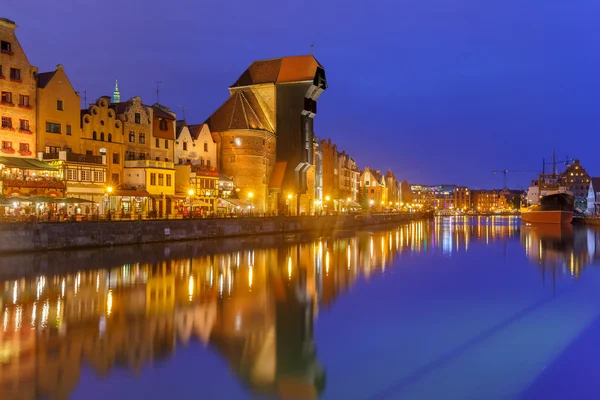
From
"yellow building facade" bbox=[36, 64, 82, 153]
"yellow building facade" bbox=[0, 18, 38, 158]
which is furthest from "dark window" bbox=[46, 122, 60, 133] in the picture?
"yellow building facade" bbox=[0, 18, 38, 158]

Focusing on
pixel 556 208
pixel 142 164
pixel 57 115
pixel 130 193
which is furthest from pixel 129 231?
pixel 556 208

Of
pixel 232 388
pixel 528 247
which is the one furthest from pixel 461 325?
pixel 528 247

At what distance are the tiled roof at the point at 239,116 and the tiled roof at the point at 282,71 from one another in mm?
4116

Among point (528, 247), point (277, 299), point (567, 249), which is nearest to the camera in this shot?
point (277, 299)

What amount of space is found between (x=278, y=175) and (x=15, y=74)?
1501 inches

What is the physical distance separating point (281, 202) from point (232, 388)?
6641 centimetres

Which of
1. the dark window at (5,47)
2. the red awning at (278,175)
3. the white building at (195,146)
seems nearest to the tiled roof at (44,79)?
the dark window at (5,47)

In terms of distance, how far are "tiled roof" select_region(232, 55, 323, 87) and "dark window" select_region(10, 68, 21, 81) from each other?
128 feet

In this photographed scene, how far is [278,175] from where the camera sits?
260 ft

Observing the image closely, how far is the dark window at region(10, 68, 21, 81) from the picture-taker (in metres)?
48.5

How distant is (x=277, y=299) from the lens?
84.7ft

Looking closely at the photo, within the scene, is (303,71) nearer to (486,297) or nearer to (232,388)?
(486,297)

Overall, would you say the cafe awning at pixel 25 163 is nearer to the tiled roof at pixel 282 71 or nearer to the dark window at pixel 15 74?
the dark window at pixel 15 74

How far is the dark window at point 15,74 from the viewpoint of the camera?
48.5 metres
